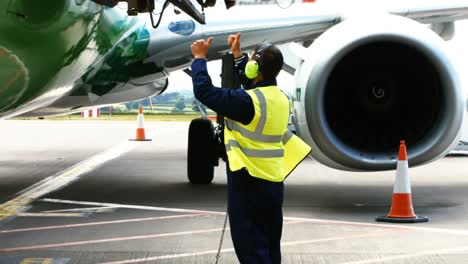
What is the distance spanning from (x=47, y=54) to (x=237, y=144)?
2.86m

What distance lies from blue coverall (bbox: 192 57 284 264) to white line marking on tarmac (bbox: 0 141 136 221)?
3807 mm

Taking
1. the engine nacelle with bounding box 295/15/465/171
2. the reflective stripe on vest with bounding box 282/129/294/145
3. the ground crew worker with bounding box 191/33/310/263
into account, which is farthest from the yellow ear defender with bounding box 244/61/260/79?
the engine nacelle with bounding box 295/15/465/171

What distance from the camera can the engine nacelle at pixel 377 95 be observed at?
8648 millimetres

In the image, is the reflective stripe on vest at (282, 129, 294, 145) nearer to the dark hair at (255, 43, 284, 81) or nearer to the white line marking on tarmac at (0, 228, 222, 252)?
the dark hair at (255, 43, 284, 81)

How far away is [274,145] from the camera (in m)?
5.39

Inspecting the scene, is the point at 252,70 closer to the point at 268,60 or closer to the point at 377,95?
the point at 268,60

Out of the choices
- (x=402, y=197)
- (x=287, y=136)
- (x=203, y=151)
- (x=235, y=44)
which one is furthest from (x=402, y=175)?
(x=235, y=44)

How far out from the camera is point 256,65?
5348 millimetres

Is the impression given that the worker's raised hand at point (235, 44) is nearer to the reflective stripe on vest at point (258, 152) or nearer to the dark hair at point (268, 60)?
the dark hair at point (268, 60)

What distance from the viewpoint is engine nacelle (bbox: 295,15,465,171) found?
8.65 m

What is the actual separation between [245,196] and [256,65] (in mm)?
643

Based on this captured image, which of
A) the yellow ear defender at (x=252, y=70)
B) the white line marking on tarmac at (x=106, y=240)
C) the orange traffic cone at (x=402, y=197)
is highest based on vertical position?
the yellow ear defender at (x=252, y=70)

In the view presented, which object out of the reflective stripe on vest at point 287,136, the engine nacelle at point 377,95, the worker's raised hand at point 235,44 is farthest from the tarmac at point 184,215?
the worker's raised hand at point 235,44

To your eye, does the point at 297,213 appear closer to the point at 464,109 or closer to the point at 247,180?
the point at 464,109
